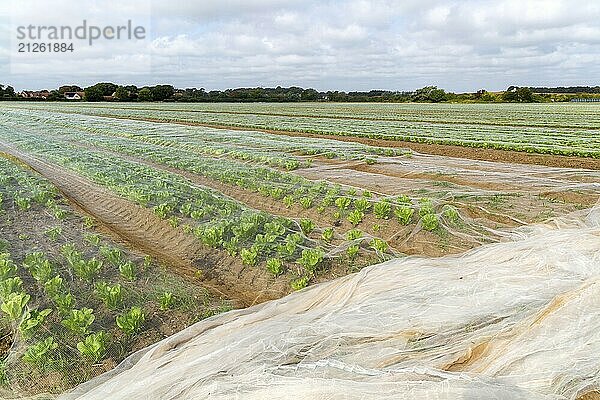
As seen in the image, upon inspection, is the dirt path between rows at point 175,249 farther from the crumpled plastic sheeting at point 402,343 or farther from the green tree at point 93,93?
the green tree at point 93,93

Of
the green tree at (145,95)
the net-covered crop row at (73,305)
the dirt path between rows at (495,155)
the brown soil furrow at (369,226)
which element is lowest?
the net-covered crop row at (73,305)

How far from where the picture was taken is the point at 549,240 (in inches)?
201

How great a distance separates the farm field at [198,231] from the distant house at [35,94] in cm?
7721

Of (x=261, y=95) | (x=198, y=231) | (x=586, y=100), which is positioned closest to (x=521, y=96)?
Result: (x=586, y=100)

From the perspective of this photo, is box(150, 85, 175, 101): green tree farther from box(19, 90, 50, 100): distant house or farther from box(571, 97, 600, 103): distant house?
box(571, 97, 600, 103): distant house

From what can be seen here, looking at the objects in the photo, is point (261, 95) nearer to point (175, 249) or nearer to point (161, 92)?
point (161, 92)

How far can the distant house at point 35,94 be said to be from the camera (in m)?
79.0

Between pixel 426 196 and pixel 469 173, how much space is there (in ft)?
9.25

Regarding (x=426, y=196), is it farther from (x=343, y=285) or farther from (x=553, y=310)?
(x=553, y=310)

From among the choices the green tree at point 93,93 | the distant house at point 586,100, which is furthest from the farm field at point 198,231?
the distant house at point 586,100

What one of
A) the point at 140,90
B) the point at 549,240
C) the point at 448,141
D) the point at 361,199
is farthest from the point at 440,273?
the point at 140,90

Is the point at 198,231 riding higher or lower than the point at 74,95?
lower

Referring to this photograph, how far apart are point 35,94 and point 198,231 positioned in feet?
294

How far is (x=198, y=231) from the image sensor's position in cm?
620
